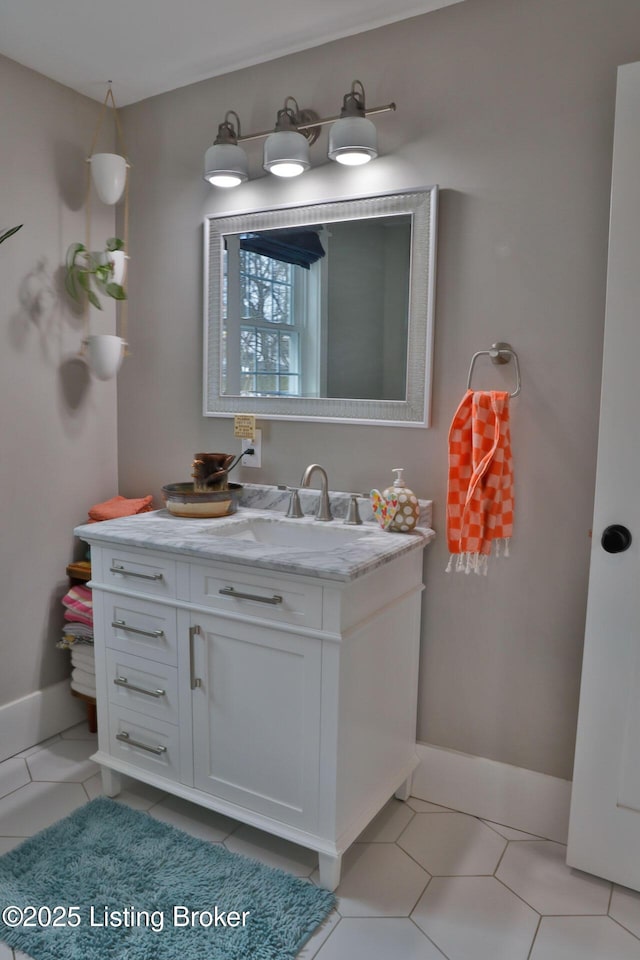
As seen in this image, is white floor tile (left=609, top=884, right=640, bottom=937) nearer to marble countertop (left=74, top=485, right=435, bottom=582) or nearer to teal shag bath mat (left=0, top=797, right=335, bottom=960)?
teal shag bath mat (left=0, top=797, right=335, bottom=960)

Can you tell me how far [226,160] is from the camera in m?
2.26

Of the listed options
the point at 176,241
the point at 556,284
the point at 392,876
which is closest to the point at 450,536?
the point at 556,284

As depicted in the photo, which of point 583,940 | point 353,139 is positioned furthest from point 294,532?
point 583,940

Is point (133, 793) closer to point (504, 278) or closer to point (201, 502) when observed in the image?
point (201, 502)

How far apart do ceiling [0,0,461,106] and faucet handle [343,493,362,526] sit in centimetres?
143

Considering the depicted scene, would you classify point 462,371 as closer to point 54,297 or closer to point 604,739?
point 604,739

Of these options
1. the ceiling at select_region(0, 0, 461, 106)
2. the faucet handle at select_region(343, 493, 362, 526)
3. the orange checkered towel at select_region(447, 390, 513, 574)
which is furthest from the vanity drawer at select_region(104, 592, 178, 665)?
the ceiling at select_region(0, 0, 461, 106)

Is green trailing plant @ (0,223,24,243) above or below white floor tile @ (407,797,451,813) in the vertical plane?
above

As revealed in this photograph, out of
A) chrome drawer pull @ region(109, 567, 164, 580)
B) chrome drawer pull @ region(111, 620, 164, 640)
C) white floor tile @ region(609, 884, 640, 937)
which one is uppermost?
chrome drawer pull @ region(109, 567, 164, 580)

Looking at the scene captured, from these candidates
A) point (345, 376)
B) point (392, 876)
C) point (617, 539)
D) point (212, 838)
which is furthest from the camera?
point (345, 376)

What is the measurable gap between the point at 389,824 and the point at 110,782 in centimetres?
88

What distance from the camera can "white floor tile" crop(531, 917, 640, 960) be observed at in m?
1.59

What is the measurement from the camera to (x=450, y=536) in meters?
2.00

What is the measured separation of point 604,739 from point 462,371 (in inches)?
42.4
